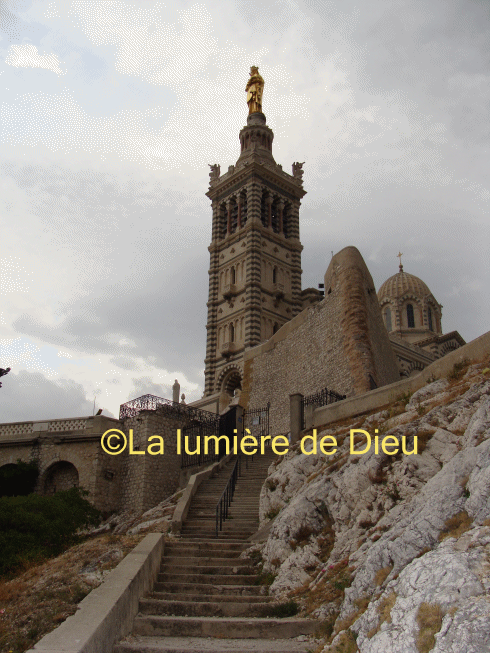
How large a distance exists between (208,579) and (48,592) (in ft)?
9.15

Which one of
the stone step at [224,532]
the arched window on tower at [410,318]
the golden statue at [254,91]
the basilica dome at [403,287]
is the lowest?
the stone step at [224,532]

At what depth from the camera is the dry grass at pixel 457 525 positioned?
6.33 m

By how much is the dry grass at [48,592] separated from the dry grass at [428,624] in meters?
3.98

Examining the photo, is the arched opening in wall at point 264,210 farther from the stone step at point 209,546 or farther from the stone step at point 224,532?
the stone step at point 209,546

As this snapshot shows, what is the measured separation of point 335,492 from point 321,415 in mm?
5865

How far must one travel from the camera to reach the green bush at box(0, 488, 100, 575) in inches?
519

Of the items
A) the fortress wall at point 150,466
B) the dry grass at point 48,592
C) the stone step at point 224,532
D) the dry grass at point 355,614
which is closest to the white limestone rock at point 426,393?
the stone step at point 224,532

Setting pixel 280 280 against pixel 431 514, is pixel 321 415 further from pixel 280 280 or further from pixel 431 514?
pixel 280 280

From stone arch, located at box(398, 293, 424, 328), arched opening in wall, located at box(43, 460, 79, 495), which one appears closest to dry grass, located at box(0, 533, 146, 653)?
arched opening in wall, located at box(43, 460, 79, 495)

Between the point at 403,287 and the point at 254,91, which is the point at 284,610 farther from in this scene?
the point at 254,91

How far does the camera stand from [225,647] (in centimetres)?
710

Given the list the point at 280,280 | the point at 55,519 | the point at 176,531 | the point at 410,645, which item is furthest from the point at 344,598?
the point at 280,280

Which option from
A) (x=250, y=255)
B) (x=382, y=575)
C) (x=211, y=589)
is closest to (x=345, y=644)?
(x=382, y=575)

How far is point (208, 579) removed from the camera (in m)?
9.73
